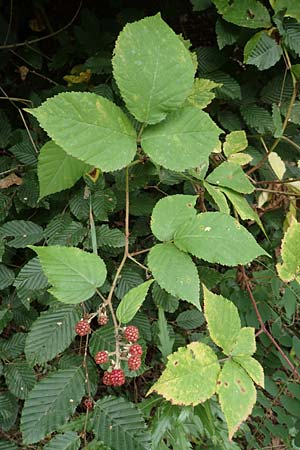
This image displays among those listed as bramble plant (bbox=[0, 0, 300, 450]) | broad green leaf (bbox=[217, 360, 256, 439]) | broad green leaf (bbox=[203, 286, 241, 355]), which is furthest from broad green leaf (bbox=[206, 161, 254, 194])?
broad green leaf (bbox=[217, 360, 256, 439])

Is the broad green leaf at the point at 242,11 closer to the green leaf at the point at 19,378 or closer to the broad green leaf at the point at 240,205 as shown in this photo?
the broad green leaf at the point at 240,205

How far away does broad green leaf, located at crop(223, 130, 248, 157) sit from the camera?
3.92ft

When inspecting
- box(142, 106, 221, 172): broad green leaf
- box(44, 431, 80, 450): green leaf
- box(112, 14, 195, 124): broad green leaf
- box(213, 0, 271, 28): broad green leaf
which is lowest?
box(44, 431, 80, 450): green leaf

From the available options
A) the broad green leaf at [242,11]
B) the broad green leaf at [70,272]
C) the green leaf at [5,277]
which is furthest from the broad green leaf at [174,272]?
the broad green leaf at [242,11]

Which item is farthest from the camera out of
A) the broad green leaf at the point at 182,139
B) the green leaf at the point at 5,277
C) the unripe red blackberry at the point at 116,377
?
the green leaf at the point at 5,277

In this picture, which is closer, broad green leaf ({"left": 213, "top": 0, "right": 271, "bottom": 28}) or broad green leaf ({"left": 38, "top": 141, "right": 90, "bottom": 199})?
broad green leaf ({"left": 38, "top": 141, "right": 90, "bottom": 199})

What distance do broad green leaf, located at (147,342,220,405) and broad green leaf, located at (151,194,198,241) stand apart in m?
0.21

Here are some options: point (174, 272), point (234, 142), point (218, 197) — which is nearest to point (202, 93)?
point (234, 142)

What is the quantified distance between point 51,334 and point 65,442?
0.22 metres

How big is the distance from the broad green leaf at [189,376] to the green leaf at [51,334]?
254 millimetres

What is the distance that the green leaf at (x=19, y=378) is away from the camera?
3.95 feet

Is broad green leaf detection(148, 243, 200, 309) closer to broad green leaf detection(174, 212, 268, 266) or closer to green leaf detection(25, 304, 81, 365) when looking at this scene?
broad green leaf detection(174, 212, 268, 266)

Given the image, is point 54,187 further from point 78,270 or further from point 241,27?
point 241,27

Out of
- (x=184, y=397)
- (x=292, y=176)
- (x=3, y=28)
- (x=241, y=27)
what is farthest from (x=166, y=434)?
(x=3, y=28)
